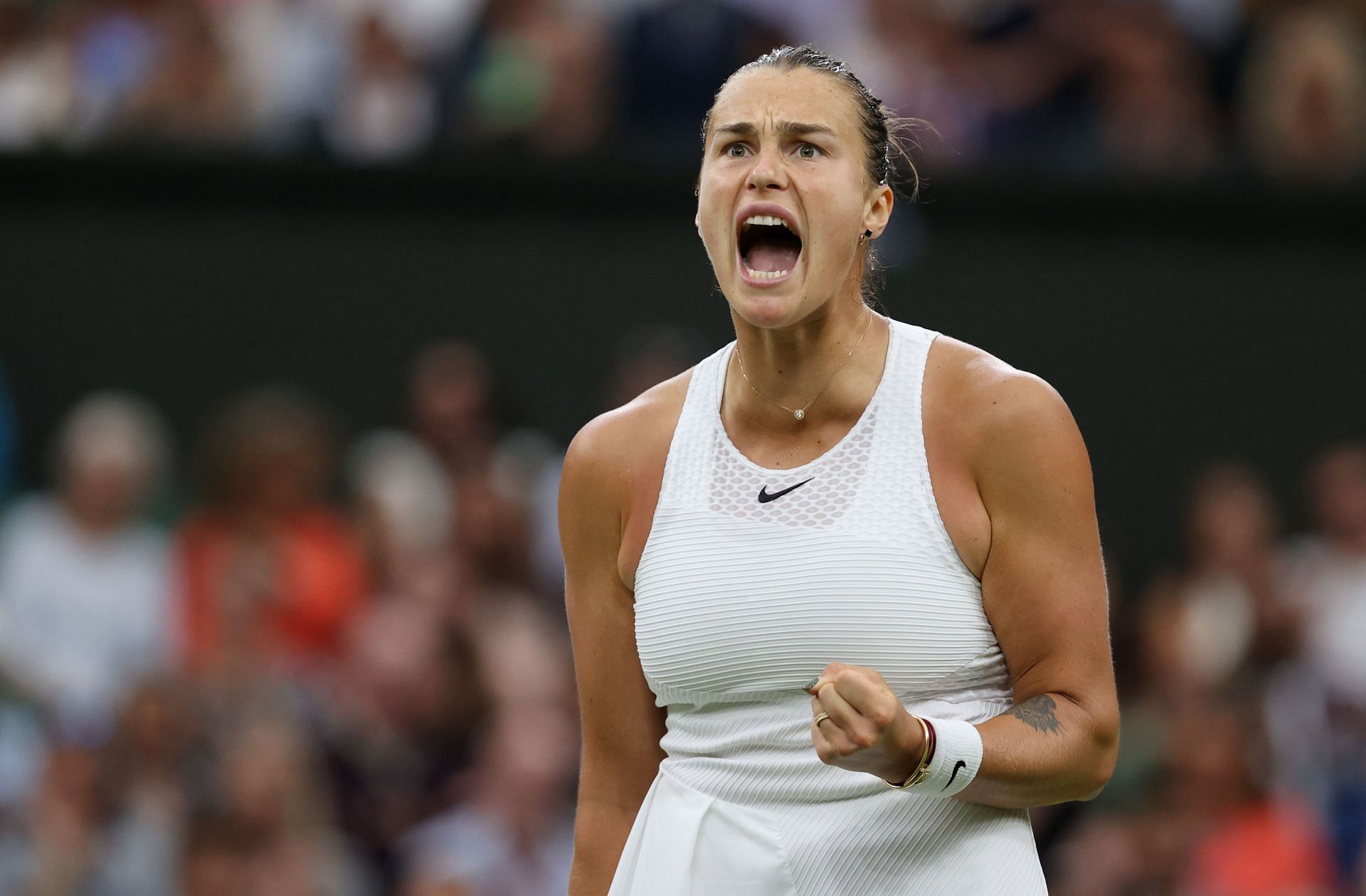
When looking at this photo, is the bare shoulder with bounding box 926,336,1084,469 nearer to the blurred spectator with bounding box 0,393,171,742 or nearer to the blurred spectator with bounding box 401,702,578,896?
the blurred spectator with bounding box 401,702,578,896

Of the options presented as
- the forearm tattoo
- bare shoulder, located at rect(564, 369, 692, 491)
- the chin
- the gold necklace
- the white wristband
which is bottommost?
the white wristband

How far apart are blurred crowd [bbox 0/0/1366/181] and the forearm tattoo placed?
15.7ft

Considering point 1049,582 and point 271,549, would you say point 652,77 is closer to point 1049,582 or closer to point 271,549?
point 271,549

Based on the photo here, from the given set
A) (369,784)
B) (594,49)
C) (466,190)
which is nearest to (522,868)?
(369,784)

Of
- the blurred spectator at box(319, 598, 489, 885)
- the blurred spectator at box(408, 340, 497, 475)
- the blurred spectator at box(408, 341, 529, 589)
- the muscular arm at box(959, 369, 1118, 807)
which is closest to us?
the muscular arm at box(959, 369, 1118, 807)

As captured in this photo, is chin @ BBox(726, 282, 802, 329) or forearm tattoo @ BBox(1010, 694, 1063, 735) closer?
forearm tattoo @ BBox(1010, 694, 1063, 735)

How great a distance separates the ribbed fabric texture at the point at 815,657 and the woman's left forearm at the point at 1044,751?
0.09 metres

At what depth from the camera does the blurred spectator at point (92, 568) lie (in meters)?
5.87

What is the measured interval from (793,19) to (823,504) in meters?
5.26

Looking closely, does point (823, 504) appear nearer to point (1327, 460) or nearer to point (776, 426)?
point (776, 426)

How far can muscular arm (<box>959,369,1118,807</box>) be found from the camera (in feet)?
7.20

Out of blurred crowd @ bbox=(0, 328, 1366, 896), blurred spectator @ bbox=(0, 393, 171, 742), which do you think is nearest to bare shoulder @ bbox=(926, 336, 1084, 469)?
blurred crowd @ bbox=(0, 328, 1366, 896)

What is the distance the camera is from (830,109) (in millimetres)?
2365

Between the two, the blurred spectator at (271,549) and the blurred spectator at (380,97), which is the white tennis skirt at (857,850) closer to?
the blurred spectator at (271,549)
